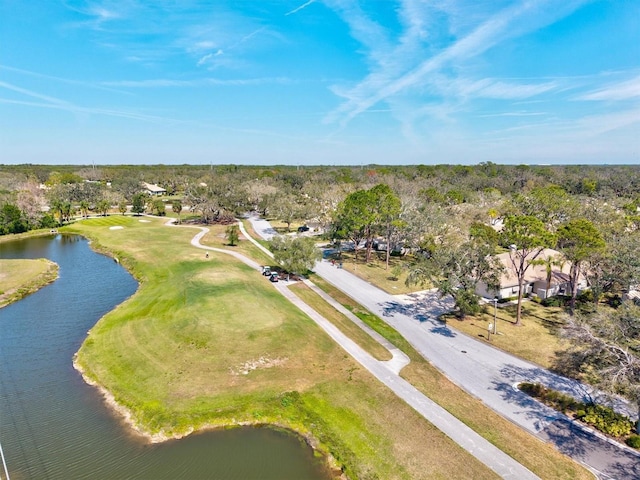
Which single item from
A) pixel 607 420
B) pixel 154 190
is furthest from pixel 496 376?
pixel 154 190

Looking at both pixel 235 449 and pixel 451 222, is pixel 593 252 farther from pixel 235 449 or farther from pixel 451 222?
pixel 235 449

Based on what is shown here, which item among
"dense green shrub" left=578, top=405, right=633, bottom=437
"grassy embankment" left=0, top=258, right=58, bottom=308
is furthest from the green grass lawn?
"grassy embankment" left=0, top=258, right=58, bottom=308

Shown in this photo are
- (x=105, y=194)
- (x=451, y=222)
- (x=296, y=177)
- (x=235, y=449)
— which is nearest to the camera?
(x=235, y=449)

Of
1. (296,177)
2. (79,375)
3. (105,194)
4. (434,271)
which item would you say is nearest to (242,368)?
(79,375)

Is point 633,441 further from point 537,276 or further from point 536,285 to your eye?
point 537,276

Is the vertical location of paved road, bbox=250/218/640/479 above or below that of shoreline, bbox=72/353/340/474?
above

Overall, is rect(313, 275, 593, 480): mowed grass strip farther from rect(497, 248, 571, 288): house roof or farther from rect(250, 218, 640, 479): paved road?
rect(497, 248, 571, 288): house roof

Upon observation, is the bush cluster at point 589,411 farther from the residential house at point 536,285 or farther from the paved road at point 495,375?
the residential house at point 536,285
